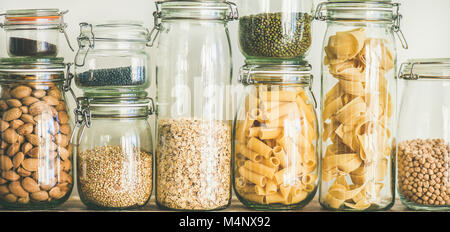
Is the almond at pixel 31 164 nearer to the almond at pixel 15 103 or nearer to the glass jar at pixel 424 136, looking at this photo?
the almond at pixel 15 103

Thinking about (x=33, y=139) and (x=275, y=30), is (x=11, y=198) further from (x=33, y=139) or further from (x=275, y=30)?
(x=275, y=30)

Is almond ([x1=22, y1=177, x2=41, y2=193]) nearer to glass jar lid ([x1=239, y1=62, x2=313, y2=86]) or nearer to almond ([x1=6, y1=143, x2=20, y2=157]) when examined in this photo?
almond ([x1=6, y1=143, x2=20, y2=157])

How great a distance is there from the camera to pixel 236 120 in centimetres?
112

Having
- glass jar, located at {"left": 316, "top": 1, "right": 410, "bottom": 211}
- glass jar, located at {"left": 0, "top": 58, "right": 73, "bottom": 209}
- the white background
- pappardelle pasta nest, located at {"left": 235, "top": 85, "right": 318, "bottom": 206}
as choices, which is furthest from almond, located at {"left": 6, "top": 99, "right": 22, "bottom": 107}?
glass jar, located at {"left": 316, "top": 1, "right": 410, "bottom": 211}

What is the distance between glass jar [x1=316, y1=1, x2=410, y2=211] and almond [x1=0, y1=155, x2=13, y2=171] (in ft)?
2.03

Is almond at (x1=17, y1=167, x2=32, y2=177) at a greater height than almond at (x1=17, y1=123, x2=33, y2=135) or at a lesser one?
lesser

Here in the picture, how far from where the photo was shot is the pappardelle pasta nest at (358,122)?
1.07 meters

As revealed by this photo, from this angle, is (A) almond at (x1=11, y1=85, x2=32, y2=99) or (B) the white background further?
(B) the white background

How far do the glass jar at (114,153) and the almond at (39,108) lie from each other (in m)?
0.06

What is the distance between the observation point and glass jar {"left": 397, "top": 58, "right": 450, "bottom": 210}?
3.51ft

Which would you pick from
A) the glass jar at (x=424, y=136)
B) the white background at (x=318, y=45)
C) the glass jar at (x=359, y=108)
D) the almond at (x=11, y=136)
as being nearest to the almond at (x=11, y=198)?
the almond at (x=11, y=136)

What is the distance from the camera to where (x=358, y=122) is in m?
1.07

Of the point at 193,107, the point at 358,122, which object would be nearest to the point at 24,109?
the point at 193,107
